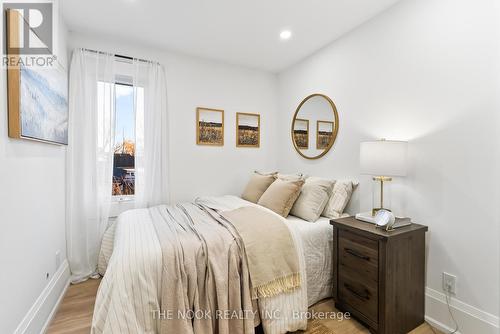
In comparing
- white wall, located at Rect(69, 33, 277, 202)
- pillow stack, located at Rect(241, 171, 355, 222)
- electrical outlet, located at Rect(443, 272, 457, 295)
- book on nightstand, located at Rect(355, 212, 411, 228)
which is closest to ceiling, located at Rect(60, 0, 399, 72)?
white wall, located at Rect(69, 33, 277, 202)

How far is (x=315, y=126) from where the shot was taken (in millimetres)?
2988

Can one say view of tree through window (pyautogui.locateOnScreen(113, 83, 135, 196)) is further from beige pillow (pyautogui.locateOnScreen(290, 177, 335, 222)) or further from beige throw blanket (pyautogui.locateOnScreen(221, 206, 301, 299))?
beige pillow (pyautogui.locateOnScreen(290, 177, 335, 222))

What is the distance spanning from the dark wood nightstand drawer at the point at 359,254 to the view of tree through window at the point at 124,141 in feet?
8.06

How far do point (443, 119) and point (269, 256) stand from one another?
1.67 m

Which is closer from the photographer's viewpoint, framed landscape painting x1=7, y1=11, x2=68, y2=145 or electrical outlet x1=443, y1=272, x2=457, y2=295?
framed landscape painting x1=7, y1=11, x2=68, y2=145

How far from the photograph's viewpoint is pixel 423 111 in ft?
6.23

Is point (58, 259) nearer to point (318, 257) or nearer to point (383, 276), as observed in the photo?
point (318, 257)

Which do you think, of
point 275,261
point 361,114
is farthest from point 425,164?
point 275,261

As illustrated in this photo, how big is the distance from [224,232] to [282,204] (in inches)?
32.3

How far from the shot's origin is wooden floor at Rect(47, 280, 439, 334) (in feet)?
5.75

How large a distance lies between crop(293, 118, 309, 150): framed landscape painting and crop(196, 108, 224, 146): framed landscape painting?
1053 millimetres

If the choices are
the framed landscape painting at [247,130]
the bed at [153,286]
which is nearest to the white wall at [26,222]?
the bed at [153,286]

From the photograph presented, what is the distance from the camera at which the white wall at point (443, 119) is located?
156 centimetres

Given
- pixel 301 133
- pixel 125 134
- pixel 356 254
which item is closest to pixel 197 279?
pixel 356 254
